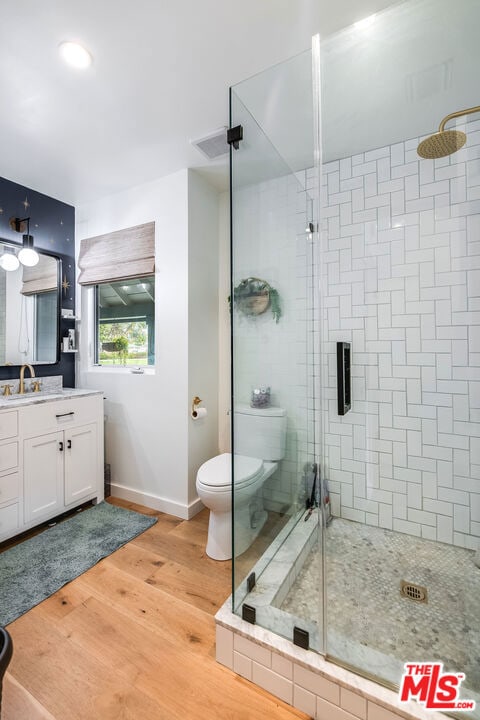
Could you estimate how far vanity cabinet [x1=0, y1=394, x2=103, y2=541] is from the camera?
1949mm

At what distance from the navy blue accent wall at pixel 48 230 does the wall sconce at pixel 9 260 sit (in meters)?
0.09

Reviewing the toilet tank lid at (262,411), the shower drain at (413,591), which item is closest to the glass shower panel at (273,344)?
the toilet tank lid at (262,411)

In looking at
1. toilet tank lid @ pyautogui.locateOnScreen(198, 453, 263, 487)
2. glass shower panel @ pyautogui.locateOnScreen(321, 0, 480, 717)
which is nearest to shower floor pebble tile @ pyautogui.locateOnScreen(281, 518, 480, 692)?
glass shower panel @ pyautogui.locateOnScreen(321, 0, 480, 717)

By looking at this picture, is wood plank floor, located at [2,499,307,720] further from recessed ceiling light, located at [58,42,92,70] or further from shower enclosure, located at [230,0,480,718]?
recessed ceiling light, located at [58,42,92,70]

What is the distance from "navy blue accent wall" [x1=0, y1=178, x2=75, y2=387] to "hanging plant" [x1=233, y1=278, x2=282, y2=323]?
6.88 feet

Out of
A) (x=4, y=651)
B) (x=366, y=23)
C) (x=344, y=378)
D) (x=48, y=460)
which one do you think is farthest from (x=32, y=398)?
(x=366, y=23)

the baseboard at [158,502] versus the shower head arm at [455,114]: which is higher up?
the shower head arm at [455,114]

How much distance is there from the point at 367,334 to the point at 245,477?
120 cm

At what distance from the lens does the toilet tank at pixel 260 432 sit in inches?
54.5

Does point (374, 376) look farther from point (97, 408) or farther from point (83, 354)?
point (83, 354)

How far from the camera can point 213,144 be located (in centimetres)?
204

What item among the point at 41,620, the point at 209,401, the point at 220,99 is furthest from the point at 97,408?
the point at 220,99

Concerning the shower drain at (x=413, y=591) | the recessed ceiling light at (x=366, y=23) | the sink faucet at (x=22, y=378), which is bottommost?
the shower drain at (x=413, y=591)

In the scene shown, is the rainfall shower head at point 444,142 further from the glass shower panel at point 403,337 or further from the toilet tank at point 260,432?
the toilet tank at point 260,432
